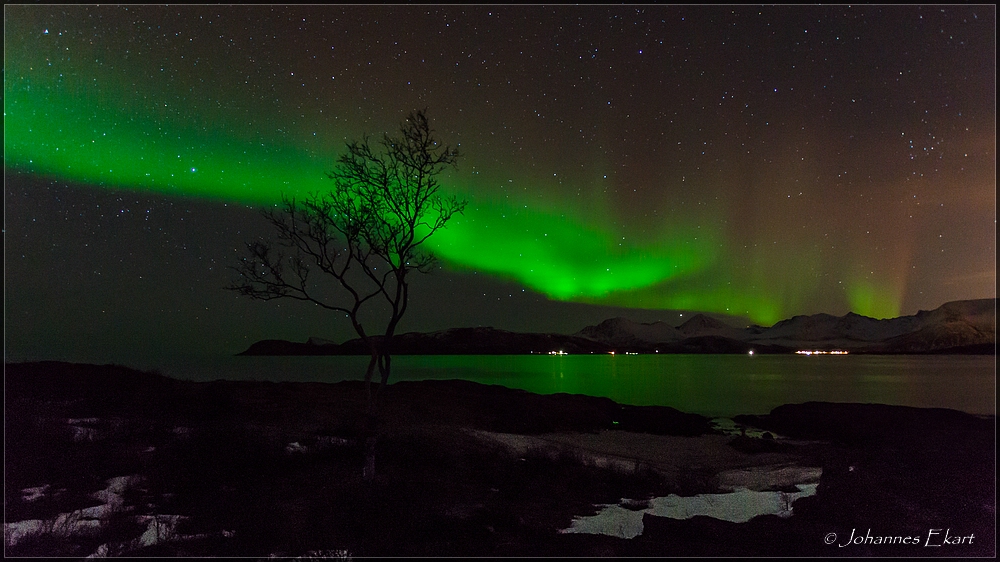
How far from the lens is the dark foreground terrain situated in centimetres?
986

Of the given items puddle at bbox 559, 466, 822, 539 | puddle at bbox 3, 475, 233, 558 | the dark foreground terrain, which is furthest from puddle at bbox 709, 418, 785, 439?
puddle at bbox 3, 475, 233, 558

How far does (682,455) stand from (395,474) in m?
13.3

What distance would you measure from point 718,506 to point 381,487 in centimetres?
845

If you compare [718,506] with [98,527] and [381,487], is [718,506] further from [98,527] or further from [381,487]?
[98,527]

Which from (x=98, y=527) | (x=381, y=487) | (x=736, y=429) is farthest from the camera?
(x=736, y=429)

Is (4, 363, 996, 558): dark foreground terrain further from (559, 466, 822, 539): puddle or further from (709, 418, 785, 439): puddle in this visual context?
(709, 418, 785, 439): puddle

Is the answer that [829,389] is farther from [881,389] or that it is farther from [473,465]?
[473,465]

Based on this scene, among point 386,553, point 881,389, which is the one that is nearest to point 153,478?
point 386,553

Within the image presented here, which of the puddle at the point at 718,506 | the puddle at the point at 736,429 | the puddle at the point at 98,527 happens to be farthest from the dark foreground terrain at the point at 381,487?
the puddle at the point at 736,429

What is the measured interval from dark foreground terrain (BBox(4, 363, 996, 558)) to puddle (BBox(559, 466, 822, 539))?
0.40m

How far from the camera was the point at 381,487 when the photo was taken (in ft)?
42.6

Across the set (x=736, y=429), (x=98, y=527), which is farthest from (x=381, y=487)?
(x=736, y=429)

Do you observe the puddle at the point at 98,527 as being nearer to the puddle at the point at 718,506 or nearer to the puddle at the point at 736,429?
the puddle at the point at 718,506

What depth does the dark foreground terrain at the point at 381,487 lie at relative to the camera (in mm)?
9859
